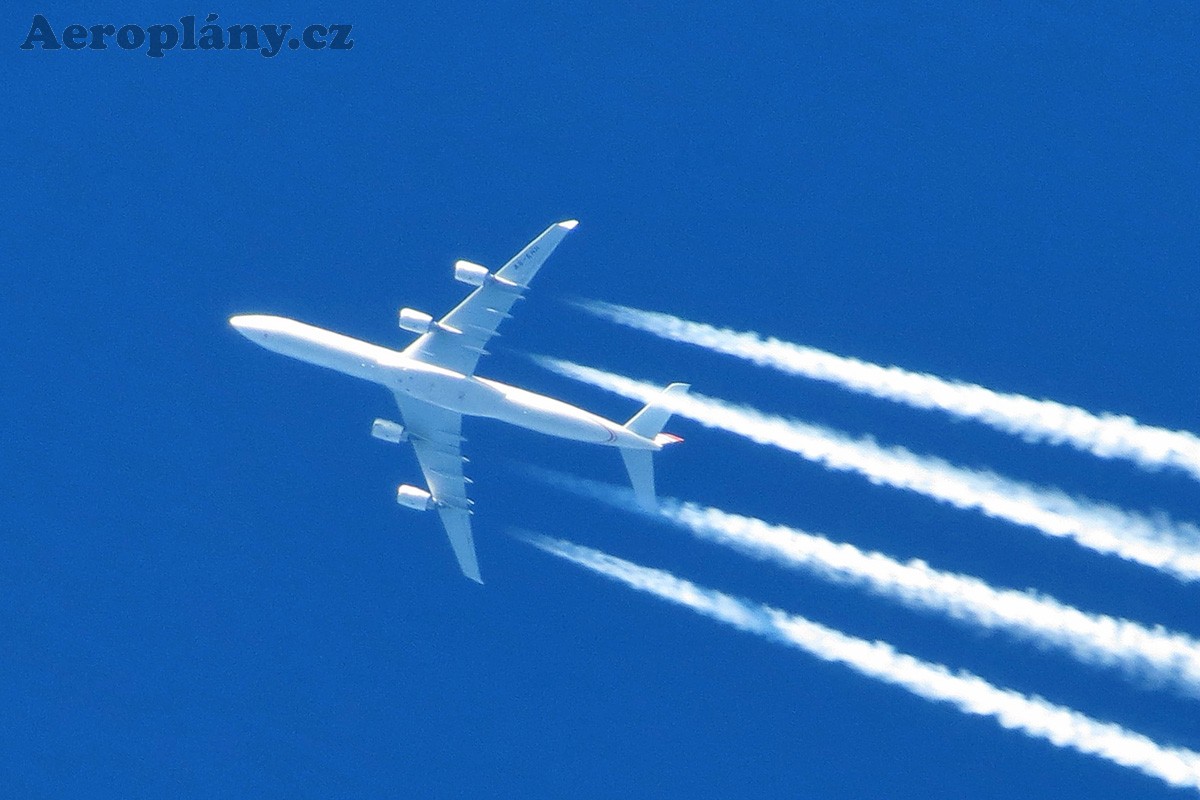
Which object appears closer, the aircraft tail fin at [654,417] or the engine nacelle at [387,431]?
the aircraft tail fin at [654,417]

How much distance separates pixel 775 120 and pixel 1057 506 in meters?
15.9

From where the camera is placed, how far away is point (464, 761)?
143 ft

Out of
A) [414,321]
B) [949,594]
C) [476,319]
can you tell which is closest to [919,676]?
[949,594]

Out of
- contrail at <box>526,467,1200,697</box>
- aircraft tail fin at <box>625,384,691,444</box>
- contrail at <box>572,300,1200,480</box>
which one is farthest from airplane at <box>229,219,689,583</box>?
contrail at <box>572,300,1200,480</box>

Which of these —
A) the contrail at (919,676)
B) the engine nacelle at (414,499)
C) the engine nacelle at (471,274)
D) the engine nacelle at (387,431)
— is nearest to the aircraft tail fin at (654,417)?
the contrail at (919,676)

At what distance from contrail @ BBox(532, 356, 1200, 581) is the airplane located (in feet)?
6.84

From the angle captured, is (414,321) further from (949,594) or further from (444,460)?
(949,594)

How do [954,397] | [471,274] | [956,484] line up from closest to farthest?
[471,274], [956,484], [954,397]

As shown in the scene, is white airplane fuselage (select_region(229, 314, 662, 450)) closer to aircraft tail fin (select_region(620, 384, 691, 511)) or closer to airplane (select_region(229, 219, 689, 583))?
airplane (select_region(229, 219, 689, 583))

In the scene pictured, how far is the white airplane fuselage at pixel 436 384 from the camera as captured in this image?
3941cm

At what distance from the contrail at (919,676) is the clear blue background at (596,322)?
561 mm

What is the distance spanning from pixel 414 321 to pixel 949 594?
61.8 ft

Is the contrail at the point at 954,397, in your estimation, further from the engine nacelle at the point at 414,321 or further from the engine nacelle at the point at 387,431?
the engine nacelle at the point at 387,431

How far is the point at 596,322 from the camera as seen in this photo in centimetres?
4291
